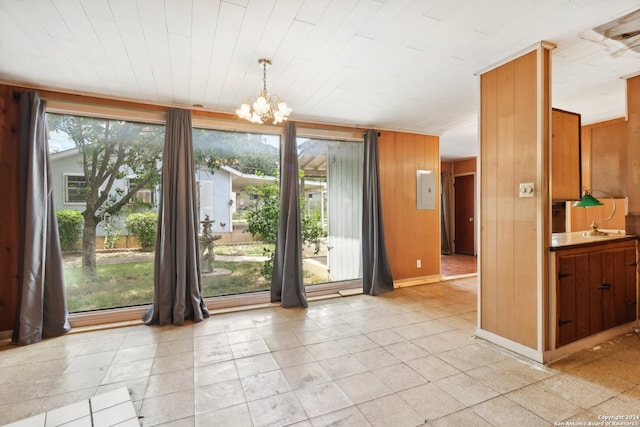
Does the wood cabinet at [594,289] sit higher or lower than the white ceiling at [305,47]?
lower

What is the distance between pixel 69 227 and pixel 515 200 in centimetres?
446

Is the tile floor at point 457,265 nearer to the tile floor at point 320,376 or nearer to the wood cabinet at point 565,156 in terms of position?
the tile floor at point 320,376

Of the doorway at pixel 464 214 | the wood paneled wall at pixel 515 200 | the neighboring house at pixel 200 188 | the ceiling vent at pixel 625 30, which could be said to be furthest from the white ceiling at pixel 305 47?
the doorway at pixel 464 214

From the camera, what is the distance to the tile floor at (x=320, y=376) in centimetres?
186

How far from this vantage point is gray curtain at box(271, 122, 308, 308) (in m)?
3.93

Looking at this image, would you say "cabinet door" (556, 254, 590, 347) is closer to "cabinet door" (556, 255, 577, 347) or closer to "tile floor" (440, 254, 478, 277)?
"cabinet door" (556, 255, 577, 347)

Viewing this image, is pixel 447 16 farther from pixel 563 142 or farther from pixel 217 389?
pixel 217 389

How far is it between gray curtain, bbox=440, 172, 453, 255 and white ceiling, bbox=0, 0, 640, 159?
445 cm

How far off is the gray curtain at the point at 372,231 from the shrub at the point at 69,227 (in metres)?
3.53

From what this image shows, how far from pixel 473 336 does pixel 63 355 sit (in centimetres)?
373

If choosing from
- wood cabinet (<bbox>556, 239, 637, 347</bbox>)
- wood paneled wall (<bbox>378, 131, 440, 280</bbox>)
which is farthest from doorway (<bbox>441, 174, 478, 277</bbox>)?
wood cabinet (<bbox>556, 239, 637, 347</bbox>)

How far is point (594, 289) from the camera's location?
2715 mm

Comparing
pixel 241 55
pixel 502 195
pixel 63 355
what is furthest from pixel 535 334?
pixel 63 355

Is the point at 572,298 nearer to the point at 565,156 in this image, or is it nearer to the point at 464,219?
the point at 565,156
